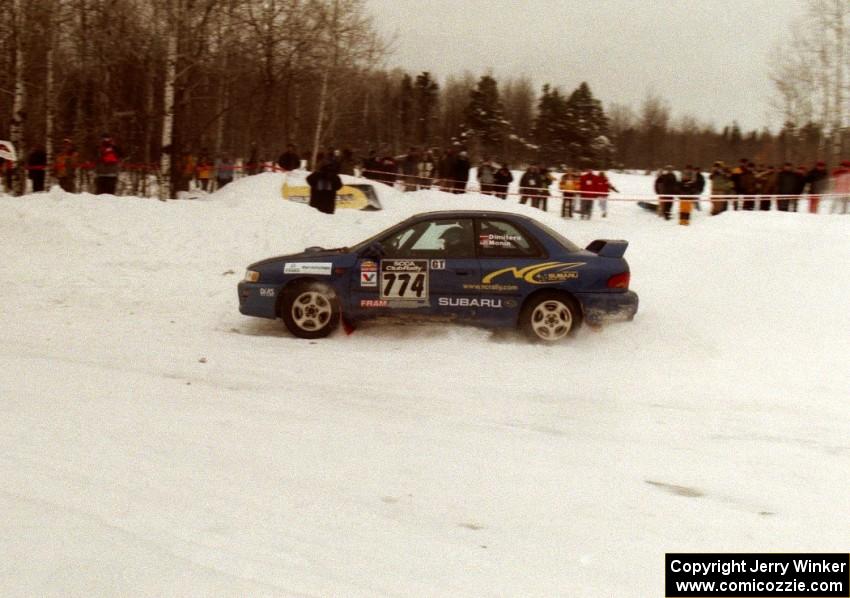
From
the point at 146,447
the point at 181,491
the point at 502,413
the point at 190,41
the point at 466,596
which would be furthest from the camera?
the point at 190,41

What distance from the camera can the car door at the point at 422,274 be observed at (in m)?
7.68

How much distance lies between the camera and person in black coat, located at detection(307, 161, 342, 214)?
1514 cm

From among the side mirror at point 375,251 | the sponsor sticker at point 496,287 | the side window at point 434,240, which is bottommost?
the sponsor sticker at point 496,287

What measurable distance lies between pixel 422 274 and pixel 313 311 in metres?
1.21

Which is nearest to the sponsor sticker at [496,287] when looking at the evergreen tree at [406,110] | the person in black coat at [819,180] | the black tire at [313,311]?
the black tire at [313,311]

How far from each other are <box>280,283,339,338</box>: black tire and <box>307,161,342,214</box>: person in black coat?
25.1 feet

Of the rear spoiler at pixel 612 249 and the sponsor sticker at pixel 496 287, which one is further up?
the rear spoiler at pixel 612 249

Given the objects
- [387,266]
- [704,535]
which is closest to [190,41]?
[387,266]

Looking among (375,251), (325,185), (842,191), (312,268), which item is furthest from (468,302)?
(842,191)

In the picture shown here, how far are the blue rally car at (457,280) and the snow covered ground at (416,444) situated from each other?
0.90ft

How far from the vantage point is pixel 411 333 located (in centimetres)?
805

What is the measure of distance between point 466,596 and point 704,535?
1.35 meters

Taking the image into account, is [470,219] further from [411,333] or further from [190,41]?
[190,41]

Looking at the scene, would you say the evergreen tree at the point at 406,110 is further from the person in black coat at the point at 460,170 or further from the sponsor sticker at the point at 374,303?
the sponsor sticker at the point at 374,303
